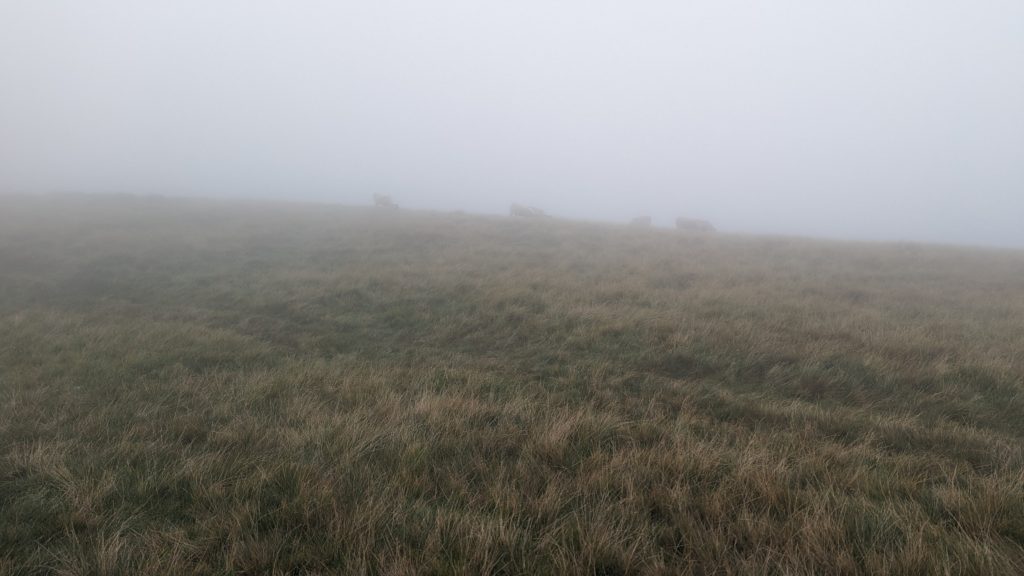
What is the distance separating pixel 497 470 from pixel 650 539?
1242mm

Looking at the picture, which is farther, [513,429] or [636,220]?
[636,220]

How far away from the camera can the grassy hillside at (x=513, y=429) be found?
2.54 m

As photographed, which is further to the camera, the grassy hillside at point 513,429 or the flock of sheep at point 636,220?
the flock of sheep at point 636,220

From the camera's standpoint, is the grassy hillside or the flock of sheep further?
the flock of sheep

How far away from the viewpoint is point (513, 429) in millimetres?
4129

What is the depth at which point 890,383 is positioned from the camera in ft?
18.7

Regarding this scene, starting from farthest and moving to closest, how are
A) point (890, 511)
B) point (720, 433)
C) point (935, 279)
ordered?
1. point (935, 279)
2. point (720, 433)
3. point (890, 511)

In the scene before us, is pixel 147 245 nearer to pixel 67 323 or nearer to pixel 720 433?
pixel 67 323

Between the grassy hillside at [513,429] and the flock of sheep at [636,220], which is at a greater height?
the flock of sheep at [636,220]

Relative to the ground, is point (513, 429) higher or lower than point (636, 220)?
lower

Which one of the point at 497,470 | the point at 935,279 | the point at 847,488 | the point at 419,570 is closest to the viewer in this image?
the point at 419,570

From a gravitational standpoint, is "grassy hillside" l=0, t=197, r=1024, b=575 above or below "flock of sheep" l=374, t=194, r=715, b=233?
below

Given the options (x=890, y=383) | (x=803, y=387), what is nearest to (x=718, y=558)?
(x=803, y=387)

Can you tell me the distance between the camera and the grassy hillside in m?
2.54
